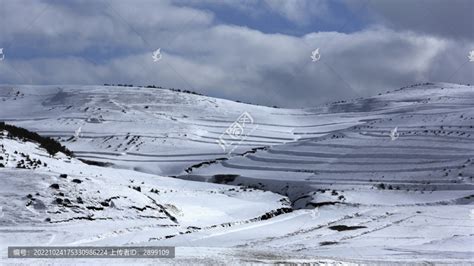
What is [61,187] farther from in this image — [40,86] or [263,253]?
[40,86]

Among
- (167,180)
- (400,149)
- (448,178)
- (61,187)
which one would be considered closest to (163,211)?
(61,187)

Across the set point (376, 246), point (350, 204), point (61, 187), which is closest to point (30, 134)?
point (61, 187)

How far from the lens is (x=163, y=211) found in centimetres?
3175

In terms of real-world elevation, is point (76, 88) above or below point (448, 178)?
above

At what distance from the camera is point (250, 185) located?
5447 cm

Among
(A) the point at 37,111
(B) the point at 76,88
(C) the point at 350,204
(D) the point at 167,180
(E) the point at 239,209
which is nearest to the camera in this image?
(E) the point at 239,209

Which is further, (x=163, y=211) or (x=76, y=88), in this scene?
(x=76, y=88)

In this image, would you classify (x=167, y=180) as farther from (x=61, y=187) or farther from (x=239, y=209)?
(x=61, y=187)

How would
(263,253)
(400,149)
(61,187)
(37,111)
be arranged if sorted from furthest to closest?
(37,111) < (400,149) < (61,187) < (263,253)

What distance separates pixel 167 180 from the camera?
4628 cm

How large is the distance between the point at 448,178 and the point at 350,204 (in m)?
11.7

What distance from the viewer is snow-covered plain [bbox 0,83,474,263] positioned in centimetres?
2564

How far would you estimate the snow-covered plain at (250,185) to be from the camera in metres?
25.6

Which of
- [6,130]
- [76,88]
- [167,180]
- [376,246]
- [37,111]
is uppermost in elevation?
[76,88]
